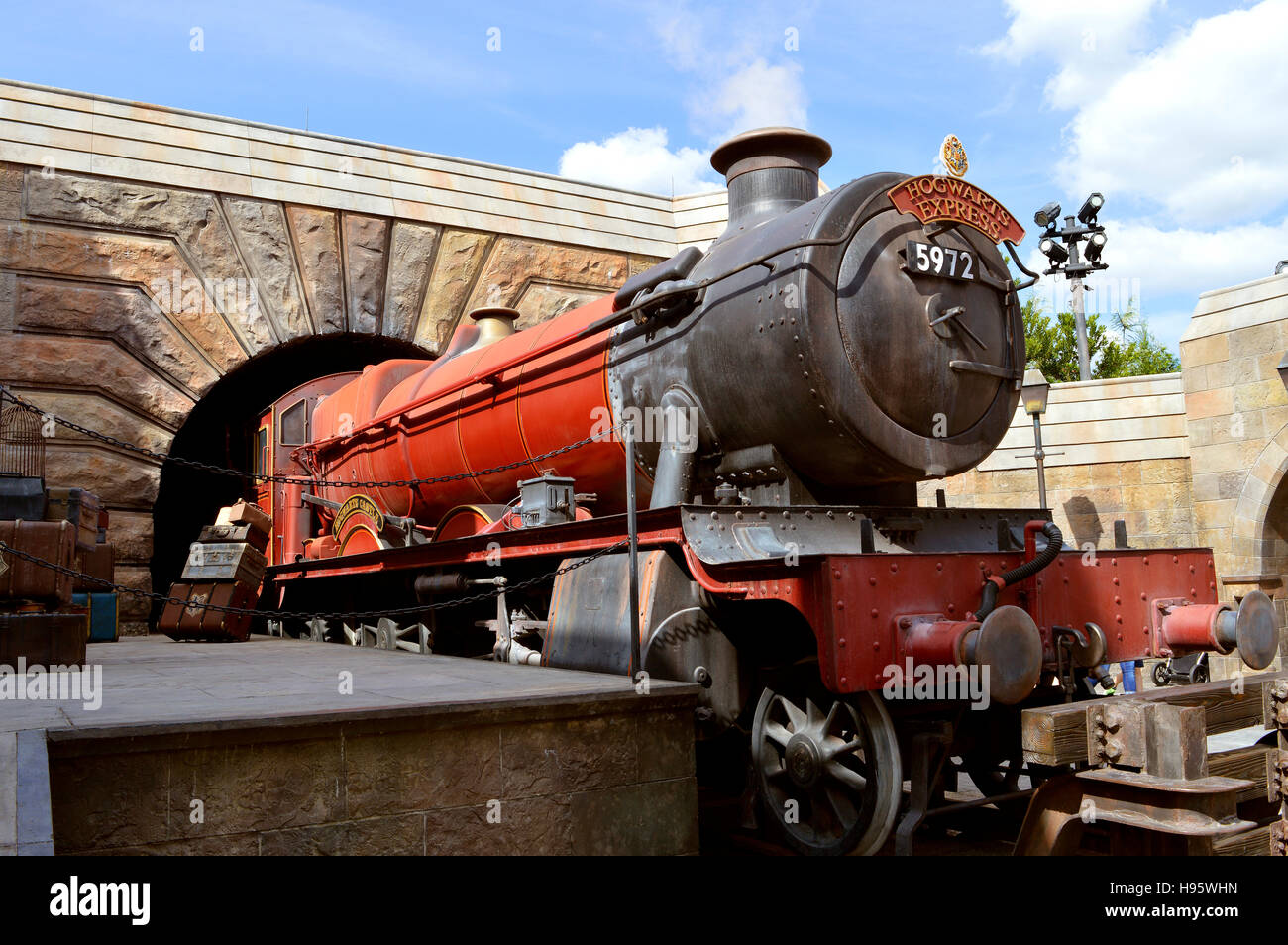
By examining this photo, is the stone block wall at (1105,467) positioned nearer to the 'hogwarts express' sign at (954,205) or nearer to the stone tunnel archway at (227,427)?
the 'hogwarts express' sign at (954,205)

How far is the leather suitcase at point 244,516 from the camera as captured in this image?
372 inches

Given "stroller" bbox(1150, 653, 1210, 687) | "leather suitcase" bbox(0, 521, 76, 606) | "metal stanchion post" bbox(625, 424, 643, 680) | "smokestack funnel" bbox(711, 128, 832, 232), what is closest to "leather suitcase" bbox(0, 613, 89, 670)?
"leather suitcase" bbox(0, 521, 76, 606)

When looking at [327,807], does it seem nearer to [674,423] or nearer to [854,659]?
[854,659]

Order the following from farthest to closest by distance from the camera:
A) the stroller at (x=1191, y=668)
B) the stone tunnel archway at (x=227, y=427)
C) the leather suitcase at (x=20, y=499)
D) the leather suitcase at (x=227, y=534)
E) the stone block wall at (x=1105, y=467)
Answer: the stone tunnel archway at (x=227, y=427) < the stone block wall at (x=1105, y=467) < the leather suitcase at (x=227, y=534) < the stroller at (x=1191, y=668) < the leather suitcase at (x=20, y=499)

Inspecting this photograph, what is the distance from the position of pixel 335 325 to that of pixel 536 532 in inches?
305

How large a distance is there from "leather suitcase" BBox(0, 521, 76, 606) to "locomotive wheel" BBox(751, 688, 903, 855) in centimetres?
379

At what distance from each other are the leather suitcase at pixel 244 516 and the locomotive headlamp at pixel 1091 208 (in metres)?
16.5

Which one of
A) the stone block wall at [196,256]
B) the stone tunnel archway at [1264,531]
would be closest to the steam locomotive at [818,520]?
the stone tunnel archway at [1264,531]

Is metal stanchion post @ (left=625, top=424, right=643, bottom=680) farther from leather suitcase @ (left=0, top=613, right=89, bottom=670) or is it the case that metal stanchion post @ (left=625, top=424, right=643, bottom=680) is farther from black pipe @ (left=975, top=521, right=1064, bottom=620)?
leather suitcase @ (left=0, top=613, right=89, bottom=670)

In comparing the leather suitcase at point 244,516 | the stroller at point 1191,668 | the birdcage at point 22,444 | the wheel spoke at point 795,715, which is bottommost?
the stroller at point 1191,668

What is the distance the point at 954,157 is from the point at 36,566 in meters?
5.08

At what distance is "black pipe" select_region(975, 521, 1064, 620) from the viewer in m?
3.91

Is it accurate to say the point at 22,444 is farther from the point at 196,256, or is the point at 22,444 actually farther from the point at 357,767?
the point at 357,767
